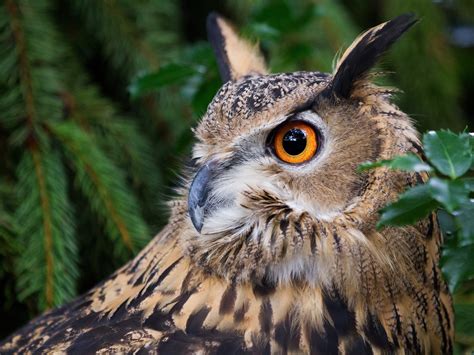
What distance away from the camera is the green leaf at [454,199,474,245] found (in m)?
1.14

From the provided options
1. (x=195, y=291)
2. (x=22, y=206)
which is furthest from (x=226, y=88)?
(x=22, y=206)

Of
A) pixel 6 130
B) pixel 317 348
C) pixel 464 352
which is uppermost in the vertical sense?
pixel 6 130

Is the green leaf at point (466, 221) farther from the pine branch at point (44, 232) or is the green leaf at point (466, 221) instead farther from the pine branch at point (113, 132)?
the pine branch at point (113, 132)

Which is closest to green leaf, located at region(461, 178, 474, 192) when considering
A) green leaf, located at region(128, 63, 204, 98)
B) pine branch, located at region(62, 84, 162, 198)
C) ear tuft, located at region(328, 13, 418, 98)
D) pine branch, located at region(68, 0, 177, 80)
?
ear tuft, located at region(328, 13, 418, 98)

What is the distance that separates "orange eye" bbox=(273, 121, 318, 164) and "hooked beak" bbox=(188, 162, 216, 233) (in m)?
0.16

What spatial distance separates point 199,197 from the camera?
1562mm

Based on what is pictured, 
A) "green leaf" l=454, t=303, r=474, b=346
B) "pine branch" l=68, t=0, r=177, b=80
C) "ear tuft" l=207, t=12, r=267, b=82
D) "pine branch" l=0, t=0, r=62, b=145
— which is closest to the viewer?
"green leaf" l=454, t=303, r=474, b=346

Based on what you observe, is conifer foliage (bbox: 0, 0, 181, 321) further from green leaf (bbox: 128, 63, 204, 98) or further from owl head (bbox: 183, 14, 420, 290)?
owl head (bbox: 183, 14, 420, 290)

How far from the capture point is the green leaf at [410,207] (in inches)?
44.5

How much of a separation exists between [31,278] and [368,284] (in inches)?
38.0

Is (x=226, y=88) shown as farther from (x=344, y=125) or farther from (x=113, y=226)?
(x=113, y=226)

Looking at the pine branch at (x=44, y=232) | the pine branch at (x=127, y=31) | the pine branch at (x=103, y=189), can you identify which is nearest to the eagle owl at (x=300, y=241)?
the pine branch at (x=44, y=232)

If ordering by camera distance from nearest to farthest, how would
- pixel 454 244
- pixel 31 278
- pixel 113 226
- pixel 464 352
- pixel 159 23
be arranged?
pixel 454 244
pixel 464 352
pixel 31 278
pixel 113 226
pixel 159 23

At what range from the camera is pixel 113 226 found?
84.5 inches
